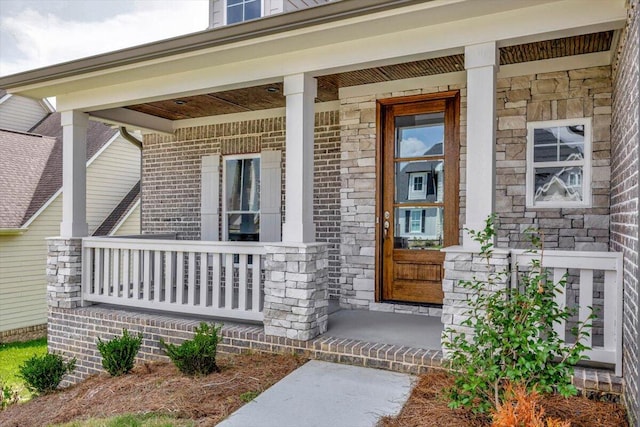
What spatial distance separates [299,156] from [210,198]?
3112 mm

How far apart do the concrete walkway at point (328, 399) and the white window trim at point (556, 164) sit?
2191mm

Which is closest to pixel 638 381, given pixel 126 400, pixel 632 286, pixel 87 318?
pixel 632 286

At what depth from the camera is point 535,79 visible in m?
4.50

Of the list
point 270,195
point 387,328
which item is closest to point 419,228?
point 387,328

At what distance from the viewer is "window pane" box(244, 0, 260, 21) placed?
21.0 ft

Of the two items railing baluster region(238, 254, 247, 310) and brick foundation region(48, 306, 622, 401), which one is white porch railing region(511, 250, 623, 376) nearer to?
brick foundation region(48, 306, 622, 401)

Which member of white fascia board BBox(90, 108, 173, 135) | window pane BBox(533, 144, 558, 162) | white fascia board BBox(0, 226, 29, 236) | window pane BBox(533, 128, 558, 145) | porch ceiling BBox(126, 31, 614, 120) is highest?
porch ceiling BBox(126, 31, 614, 120)

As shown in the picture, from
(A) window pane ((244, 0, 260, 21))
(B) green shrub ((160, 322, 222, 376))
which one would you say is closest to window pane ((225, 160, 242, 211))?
(A) window pane ((244, 0, 260, 21))

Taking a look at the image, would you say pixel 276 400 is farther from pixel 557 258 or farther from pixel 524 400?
pixel 557 258

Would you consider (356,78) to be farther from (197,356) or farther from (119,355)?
(119,355)

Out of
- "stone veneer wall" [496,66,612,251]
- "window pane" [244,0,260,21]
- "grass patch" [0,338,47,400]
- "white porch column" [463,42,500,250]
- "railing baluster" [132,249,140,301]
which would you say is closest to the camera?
"white porch column" [463,42,500,250]

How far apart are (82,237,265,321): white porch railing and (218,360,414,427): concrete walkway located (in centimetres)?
105

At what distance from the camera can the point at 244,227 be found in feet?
22.1

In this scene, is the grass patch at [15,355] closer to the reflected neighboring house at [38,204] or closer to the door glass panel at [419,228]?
the reflected neighboring house at [38,204]
